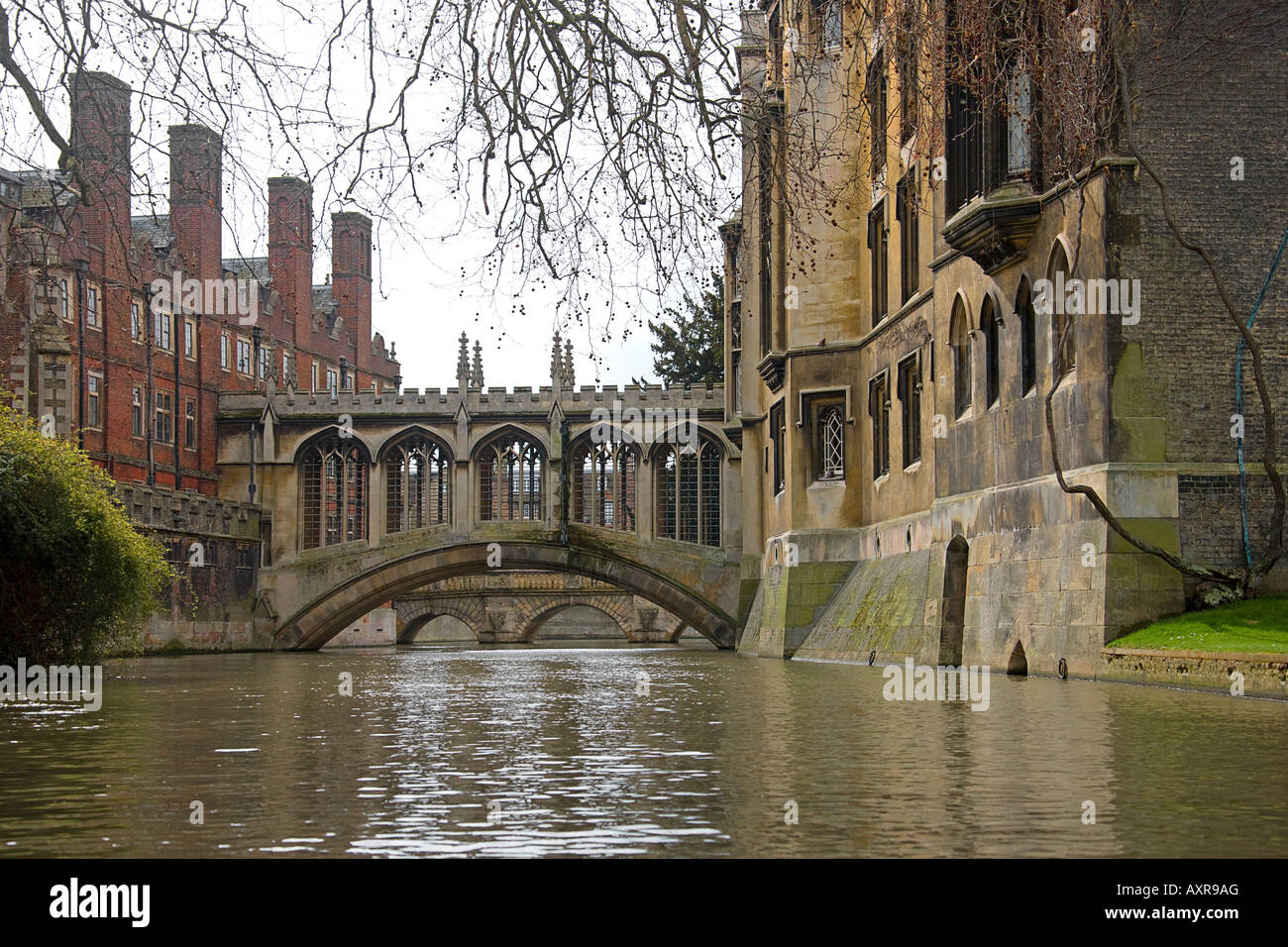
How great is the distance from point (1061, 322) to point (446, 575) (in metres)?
30.1

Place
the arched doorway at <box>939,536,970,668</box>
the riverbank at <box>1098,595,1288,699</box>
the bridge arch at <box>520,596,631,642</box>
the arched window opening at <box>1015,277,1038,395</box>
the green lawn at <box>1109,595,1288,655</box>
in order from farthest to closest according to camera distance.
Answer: the bridge arch at <box>520,596,631,642</box> → the arched doorway at <box>939,536,970,668</box> → the arched window opening at <box>1015,277,1038,395</box> → the green lawn at <box>1109,595,1288,655</box> → the riverbank at <box>1098,595,1288,699</box>

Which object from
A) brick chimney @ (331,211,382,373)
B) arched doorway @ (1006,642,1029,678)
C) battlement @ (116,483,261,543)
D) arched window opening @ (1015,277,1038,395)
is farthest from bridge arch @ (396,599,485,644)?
arched doorway @ (1006,642,1029,678)

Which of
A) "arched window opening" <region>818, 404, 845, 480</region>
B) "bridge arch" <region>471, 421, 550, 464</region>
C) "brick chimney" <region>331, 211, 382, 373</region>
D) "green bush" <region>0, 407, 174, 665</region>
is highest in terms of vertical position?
"brick chimney" <region>331, 211, 382, 373</region>

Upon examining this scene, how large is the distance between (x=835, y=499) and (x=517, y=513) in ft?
62.1

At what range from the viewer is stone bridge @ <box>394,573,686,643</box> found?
6438cm

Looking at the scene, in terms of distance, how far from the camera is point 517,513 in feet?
156

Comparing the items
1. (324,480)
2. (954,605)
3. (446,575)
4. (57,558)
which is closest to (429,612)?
(324,480)

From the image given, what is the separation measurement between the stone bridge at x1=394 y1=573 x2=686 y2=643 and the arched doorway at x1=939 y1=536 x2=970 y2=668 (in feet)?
138

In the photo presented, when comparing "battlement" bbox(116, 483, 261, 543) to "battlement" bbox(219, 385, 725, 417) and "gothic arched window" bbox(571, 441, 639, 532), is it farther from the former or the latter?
"gothic arched window" bbox(571, 441, 639, 532)

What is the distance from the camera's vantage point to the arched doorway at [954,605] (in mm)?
21734

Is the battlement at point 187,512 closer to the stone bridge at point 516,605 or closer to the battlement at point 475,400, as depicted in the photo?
the battlement at point 475,400

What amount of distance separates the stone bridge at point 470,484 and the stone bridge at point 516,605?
16.4 metres

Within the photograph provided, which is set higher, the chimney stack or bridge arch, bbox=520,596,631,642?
the chimney stack

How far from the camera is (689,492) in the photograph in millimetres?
46625
